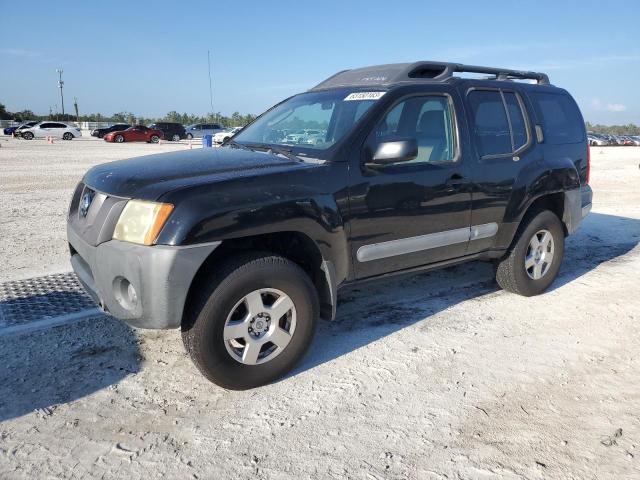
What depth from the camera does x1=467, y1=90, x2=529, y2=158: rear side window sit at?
428 cm

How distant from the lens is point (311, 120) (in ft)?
13.6

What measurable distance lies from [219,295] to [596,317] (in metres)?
3.23

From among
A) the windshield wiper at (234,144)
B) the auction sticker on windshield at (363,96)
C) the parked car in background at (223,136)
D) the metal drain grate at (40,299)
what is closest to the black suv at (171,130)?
the parked car in background at (223,136)

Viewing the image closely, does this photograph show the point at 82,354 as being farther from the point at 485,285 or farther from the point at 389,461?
the point at 485,285

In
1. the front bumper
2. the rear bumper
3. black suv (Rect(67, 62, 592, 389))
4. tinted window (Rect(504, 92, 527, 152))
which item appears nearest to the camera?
the front bumper

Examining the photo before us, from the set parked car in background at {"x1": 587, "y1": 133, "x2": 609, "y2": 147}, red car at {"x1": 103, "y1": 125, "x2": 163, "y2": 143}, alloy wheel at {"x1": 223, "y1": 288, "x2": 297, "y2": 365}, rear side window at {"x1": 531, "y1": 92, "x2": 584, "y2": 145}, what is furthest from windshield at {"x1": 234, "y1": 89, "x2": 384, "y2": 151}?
parked car in background at {"x1": 587, "y1": 133, "x2": 609, "y2": 147}

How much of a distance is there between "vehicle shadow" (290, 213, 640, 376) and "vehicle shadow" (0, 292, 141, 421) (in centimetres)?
123

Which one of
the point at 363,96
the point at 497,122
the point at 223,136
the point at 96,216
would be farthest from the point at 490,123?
the point at 223,136

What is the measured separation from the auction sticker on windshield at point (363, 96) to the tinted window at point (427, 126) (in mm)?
151

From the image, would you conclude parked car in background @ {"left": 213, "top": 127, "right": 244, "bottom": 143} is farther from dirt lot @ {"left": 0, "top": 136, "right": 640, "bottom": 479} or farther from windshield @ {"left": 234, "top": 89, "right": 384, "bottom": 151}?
dirt lot @ {"left": 0, "top": 136, "right": 640, "bottom": 479}

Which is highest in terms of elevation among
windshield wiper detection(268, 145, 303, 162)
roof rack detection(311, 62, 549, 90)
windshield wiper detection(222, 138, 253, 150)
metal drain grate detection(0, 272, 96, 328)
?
roof rack detection(311, 62, 549, 90)

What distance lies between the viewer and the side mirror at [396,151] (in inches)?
133

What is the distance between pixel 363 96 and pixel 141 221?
1.92 metres

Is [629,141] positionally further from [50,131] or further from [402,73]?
[402,73]
